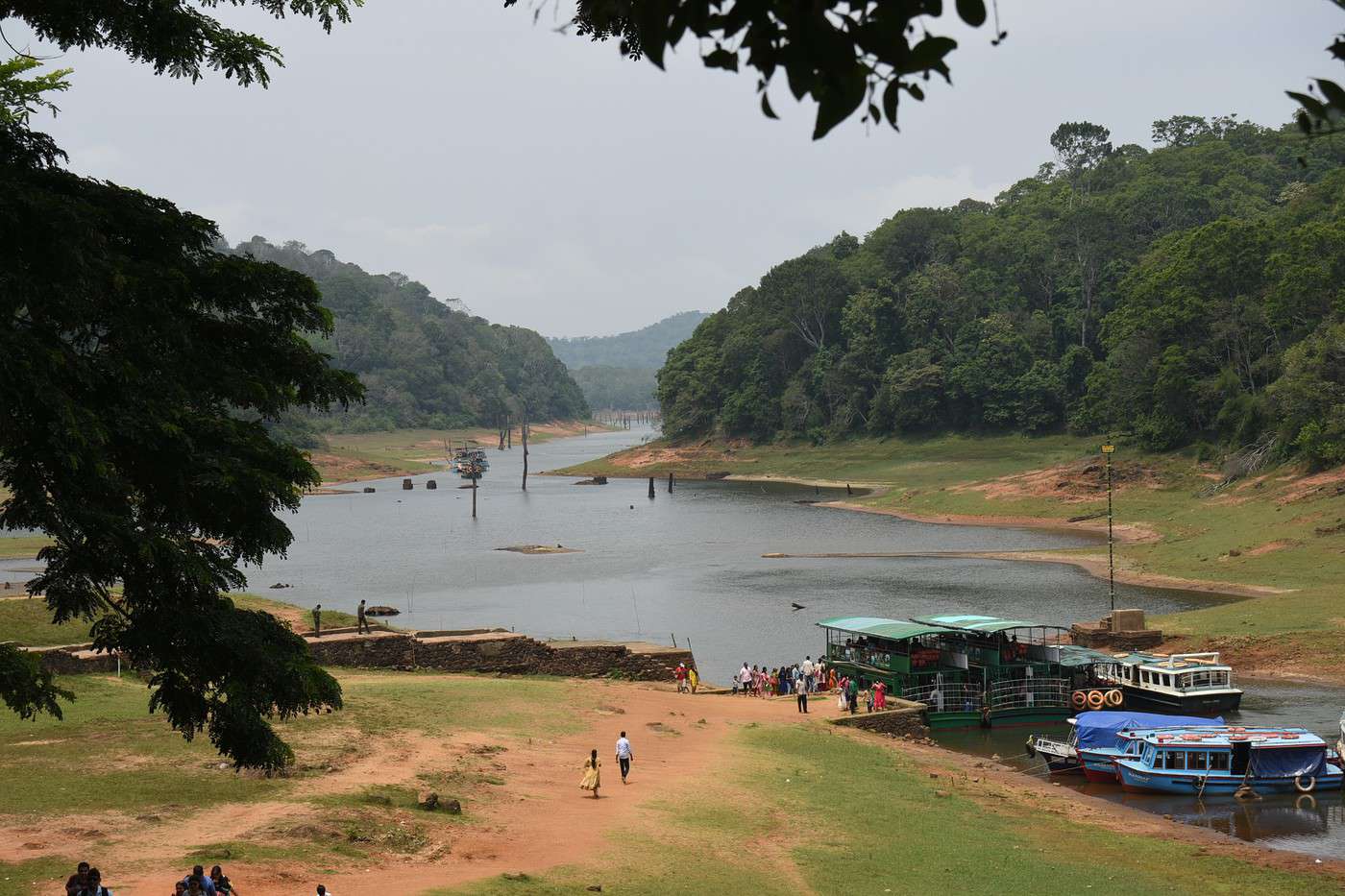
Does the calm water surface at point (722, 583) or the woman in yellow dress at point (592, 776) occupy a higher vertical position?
the woman in yellow dress at point (592, 776)

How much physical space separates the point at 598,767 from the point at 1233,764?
14639 millimetres

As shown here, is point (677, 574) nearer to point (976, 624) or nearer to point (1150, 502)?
point (976, 624)

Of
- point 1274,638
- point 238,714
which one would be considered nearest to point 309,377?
point 238,714

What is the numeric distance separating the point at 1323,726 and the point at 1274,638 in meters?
9.60

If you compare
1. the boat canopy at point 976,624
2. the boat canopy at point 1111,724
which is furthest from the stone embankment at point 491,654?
the boat canopy at point 1111,724

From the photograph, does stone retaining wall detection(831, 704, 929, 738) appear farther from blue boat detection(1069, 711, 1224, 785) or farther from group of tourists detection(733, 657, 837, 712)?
blue boat detection(1069, 711, 1224, 785)

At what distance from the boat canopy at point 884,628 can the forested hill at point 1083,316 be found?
4038cm

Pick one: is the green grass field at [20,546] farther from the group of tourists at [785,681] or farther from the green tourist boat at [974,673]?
the green tourist boat at [974,673]

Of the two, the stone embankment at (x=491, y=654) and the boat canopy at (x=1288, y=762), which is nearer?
the boat canopy at (x=1288, y=762)

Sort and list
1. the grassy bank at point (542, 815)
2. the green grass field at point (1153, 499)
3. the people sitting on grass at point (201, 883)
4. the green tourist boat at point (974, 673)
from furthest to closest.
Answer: the green grass field at point (1153, 499), the green tourist boat at point (974, 673), the grassy bank at point (542, 815), the people sitting on grass at point (201, 883)

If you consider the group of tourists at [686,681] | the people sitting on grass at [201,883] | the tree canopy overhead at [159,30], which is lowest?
the group of tourists at [686,681]

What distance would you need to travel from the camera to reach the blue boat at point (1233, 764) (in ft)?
92.9

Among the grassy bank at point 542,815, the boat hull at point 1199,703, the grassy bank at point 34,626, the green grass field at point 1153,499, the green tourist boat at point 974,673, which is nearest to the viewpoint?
the grassy bank at point 542,815

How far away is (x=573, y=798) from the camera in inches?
904
